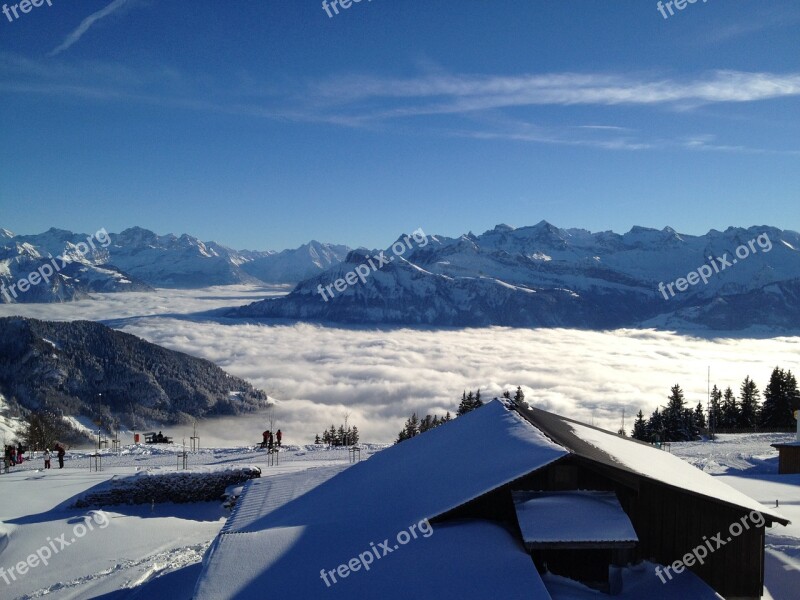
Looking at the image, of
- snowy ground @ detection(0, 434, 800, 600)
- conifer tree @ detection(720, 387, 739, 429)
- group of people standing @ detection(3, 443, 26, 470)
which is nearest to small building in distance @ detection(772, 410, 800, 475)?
snowy ground @ detection(0, 434, 800, 600)

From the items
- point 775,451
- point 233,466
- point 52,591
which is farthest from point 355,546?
point 775,451

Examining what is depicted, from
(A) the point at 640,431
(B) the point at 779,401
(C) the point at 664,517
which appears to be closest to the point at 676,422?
(A) the point at 640,431

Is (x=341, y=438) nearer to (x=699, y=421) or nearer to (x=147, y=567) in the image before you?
(x=699, y=421)

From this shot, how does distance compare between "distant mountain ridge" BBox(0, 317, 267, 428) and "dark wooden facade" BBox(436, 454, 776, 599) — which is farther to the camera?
"distant mountain ridge" BBox(0, 317, 267, 428)

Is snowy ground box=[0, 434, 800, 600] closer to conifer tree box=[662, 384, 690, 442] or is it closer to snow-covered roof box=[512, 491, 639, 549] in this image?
snow-covered roof box=[512, 491, 639, 549]

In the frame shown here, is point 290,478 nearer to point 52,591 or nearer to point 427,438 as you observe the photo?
point 427,438

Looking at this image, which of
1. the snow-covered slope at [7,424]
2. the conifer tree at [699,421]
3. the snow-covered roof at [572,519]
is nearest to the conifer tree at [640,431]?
the conifer tree at [699,421]

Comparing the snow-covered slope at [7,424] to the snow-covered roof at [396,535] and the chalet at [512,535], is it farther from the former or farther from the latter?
the chalet at [512,535]
